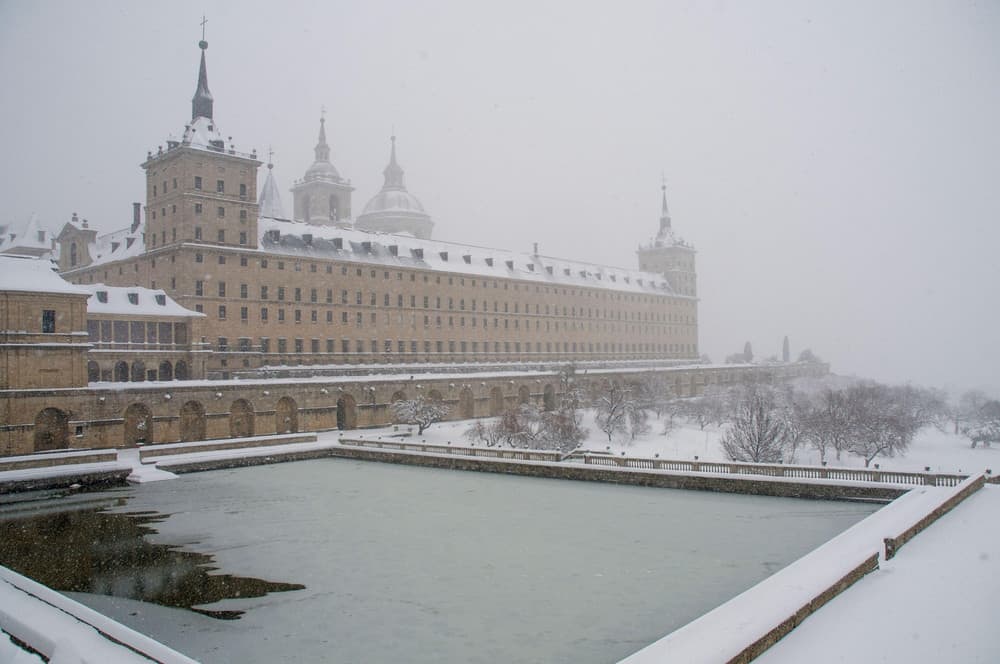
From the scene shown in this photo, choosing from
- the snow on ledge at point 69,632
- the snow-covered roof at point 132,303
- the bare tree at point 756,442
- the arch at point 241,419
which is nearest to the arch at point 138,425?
the arch at point 241,419

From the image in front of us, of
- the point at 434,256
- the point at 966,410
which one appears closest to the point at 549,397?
the point at 434,256

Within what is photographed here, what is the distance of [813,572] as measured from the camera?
1468cm

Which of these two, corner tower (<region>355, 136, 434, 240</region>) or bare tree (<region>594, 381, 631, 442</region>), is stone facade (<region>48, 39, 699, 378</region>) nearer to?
corner tower (<region>355, 136, 434, 240</region>)

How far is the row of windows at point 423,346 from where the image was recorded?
181 feet

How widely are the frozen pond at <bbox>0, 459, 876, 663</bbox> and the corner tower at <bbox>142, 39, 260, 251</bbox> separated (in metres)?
26.5

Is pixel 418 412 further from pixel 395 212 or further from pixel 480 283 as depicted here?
pixel 395 212

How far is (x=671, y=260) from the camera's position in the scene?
109 meters

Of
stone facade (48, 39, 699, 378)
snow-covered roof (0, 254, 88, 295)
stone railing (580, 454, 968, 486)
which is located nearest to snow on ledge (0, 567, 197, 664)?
stone railing (580, 454, 968, 486)

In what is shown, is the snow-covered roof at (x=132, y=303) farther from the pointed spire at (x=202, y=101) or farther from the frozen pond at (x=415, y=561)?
the frozen pond at (x=415, y=561)

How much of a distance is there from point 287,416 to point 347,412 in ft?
14.3

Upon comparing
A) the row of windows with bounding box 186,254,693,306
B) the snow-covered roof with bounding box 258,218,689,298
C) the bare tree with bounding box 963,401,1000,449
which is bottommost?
the bare tree with bounding box 963,401,1000,449

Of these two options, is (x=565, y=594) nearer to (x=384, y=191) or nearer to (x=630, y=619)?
(x=630, y=619)

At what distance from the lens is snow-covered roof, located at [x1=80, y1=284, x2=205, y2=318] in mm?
44062

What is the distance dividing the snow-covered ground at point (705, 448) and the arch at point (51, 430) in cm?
1477
